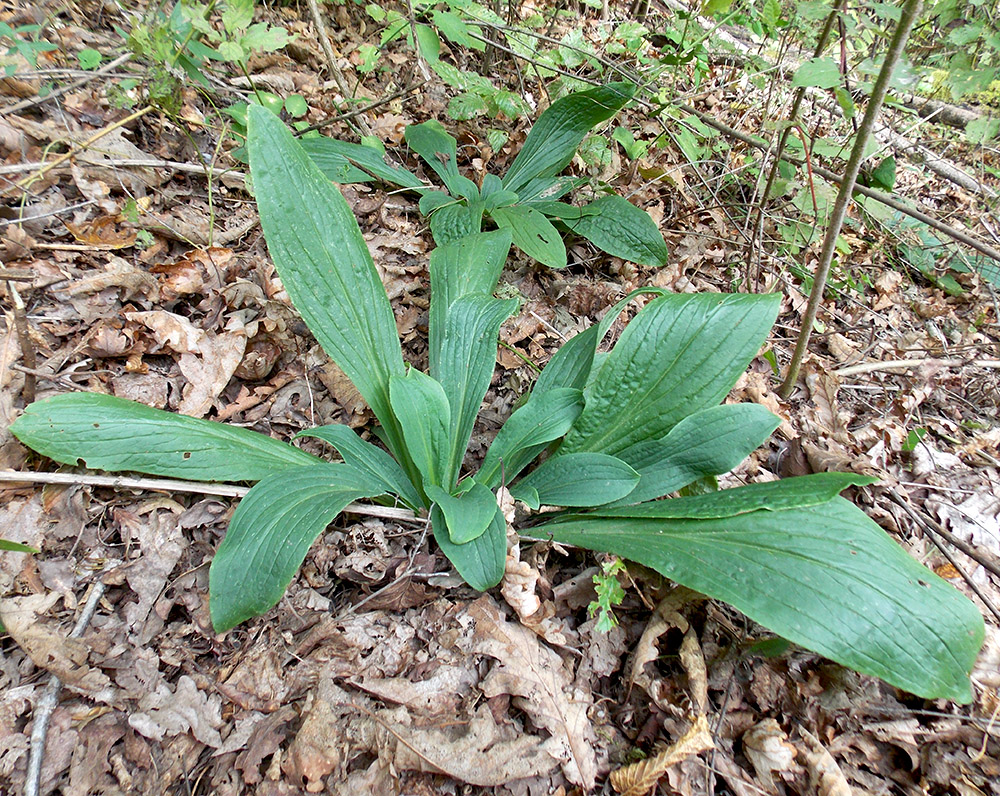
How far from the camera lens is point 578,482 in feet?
4.47

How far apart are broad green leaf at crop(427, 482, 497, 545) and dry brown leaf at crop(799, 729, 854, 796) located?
0.80 metres

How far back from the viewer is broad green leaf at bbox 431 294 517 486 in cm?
150

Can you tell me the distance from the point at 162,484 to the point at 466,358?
2.65 ft

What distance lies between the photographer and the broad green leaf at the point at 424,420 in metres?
1.33

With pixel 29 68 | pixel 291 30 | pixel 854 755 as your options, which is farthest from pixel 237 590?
Answer: pixel 291 30

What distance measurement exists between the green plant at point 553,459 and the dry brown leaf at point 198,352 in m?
0.27

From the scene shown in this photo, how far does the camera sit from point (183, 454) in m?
1.26

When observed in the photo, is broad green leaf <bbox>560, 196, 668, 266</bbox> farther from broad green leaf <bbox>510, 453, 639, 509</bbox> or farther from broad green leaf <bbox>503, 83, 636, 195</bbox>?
broad green leaf <bbox>510, 453, 639, 509</bbox>

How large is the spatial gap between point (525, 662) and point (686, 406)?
2.37ft

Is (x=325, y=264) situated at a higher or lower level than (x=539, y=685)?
higher

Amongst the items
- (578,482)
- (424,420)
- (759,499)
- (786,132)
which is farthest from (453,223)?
(759,499)

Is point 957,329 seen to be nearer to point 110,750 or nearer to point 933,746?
point 933,746

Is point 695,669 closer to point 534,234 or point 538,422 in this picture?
point 538,422

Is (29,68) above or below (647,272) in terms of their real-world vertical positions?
above
